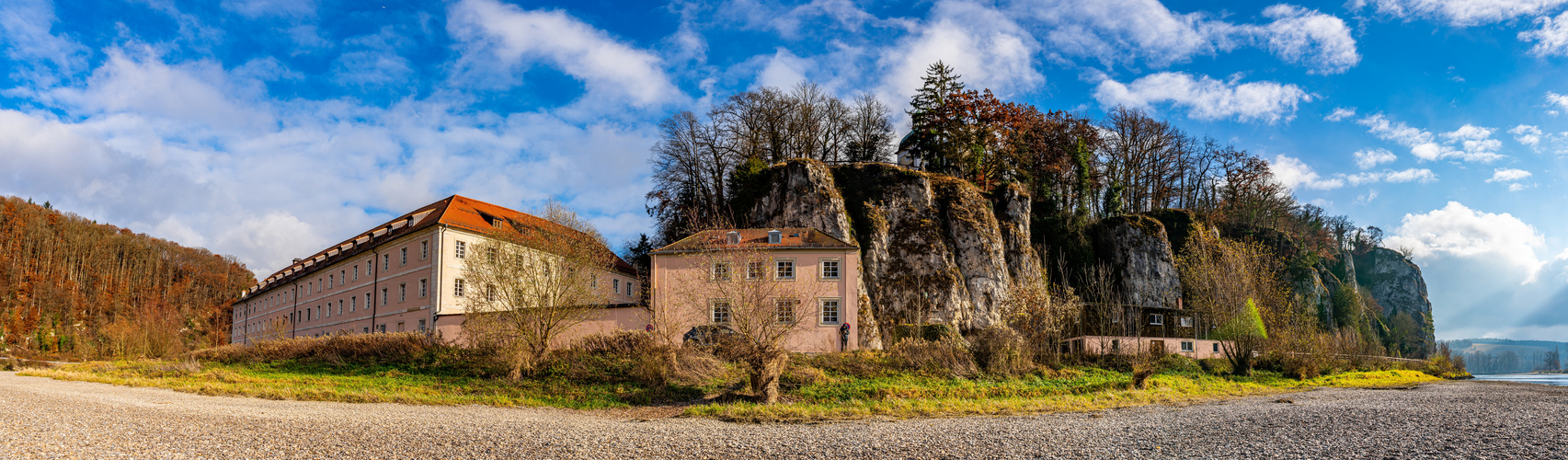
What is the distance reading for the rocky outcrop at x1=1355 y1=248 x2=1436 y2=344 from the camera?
77.4 metres

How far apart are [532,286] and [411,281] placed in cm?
1789

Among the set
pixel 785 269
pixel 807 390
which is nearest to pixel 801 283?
pixel 785 269

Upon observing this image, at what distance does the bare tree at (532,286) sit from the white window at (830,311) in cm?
983

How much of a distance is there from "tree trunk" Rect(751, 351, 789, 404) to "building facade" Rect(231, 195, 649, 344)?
11.6 metres

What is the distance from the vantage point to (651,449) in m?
12.0

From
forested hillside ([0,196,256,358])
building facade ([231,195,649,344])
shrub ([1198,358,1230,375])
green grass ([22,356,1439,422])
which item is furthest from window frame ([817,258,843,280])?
forested hillside ([0,196,256,358])

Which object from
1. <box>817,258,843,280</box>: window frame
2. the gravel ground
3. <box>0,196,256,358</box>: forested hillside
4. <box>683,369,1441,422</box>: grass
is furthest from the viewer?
<box>0,196,256,358</box>: forested hillside

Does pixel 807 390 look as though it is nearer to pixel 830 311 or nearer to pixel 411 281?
pixel 830 311

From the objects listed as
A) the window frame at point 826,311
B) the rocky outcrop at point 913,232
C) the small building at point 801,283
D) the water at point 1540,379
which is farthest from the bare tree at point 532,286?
the water at point 1540,379

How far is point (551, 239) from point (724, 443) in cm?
1739

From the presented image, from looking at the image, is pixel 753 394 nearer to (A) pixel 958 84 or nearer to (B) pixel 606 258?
(B) pixel 606 258

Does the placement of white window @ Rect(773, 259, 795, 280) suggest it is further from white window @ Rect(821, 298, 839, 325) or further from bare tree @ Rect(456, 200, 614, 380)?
bare tree @ Rect(456, 200, 614, 380)

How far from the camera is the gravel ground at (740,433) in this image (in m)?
11.4

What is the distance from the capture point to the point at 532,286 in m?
26.9
